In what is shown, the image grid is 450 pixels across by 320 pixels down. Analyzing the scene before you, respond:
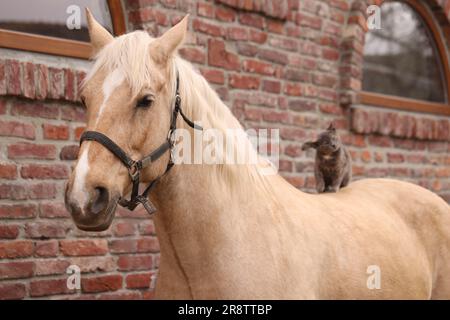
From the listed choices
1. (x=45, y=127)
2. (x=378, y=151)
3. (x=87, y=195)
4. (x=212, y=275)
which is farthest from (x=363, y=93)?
(x=87, y=195)

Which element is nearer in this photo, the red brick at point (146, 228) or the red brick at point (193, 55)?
the red brick at point (146, 228)

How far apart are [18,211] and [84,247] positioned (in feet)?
1.48

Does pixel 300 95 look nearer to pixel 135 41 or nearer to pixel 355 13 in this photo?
pixel 355 13

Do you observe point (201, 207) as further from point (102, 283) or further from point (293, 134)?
point (293, 134)

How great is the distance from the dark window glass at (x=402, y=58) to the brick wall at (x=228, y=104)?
27cm

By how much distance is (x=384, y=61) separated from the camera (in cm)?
559

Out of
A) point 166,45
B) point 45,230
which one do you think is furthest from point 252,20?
point 166,45

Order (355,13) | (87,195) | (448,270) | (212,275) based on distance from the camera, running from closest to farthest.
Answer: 1. (87,195)
2. (212,275)
3. (448,270)
4. (355,13)

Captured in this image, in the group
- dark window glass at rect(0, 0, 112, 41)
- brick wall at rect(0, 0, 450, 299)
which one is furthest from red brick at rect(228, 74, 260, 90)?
dark window glass at rect(0, 0, 112, 41)

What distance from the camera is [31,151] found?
3.19m

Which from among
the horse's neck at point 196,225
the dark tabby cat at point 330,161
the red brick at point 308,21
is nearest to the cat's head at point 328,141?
the dark tabby cat at point 330,161

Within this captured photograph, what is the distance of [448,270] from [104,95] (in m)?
2.17

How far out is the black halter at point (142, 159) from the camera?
198 cm

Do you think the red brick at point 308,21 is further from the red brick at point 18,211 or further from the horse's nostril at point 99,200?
the horse's nostril at point 99,200
